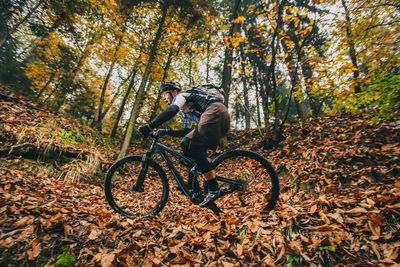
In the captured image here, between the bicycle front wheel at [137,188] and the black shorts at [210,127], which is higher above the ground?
the black shorts at [210,127]

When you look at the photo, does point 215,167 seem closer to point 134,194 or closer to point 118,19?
point 134,194

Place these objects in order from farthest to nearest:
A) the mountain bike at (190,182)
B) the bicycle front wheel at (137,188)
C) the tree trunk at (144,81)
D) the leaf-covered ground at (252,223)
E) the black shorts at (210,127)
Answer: the tree trunk at (144,81)
the bicycle front wheel at (137,188)
the mountain bike at (190,182)
the black shorts at (210,127)
the leaf-covered ground at (252,223)

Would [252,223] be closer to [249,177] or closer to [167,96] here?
[249,177]

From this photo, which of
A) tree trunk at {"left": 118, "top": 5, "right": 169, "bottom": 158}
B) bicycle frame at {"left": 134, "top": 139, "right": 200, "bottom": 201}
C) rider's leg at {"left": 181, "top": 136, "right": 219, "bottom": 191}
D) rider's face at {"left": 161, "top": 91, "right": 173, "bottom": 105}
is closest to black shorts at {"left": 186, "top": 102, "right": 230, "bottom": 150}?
rider's leg at {"left": 181, "top": 136, "right": 219, "bottom": 191}

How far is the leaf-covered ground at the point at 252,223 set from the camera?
1520 millimetres

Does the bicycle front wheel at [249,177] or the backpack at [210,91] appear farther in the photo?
the backpack at [210,91]

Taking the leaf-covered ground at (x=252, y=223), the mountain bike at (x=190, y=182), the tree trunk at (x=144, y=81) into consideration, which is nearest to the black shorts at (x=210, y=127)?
the mountain bike at (x=190, y=182)

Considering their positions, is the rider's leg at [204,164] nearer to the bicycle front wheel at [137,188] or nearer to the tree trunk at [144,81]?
the bicycle front wheel at [137,188]

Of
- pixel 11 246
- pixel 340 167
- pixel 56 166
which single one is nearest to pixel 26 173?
pixel 56 166

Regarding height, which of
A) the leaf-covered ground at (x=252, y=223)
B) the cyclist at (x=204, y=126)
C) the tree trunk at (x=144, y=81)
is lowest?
the leaf-covered ground at (x=252, y=223)

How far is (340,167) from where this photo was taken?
116 inches

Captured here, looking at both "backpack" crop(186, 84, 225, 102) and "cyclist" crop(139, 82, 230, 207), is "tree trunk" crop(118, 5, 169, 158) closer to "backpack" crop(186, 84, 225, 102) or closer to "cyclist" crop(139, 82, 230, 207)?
"cyclist" crop(139, 82, 230, 207)

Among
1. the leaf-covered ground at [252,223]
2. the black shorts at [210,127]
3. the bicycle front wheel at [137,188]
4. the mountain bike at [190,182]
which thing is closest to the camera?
the leaf-covered ground at [252,223]

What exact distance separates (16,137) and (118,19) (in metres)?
5.99
